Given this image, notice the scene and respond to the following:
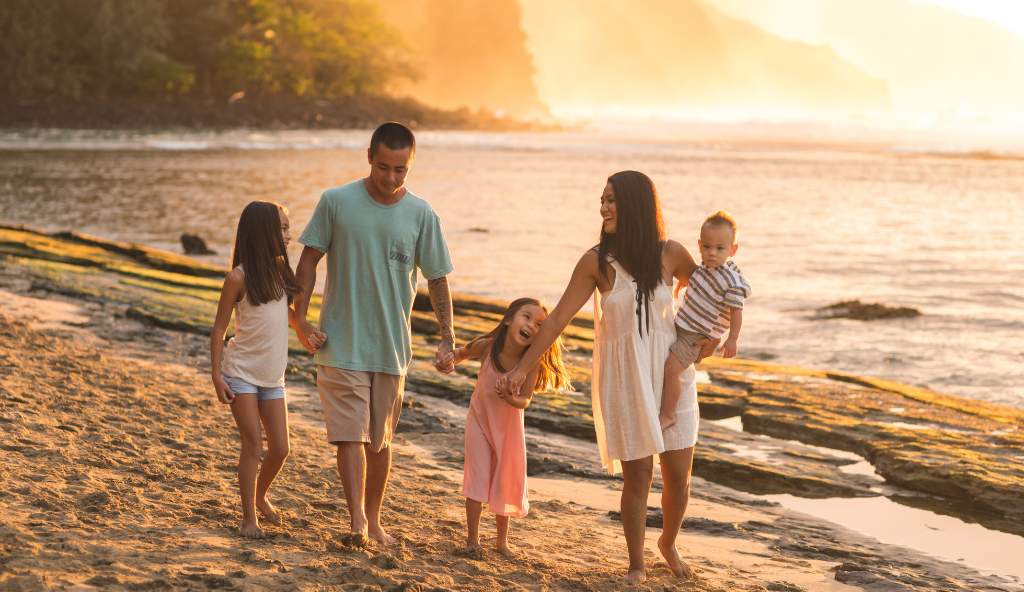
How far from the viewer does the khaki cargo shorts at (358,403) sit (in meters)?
4.52

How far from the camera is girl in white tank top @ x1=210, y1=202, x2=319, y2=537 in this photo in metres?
4.49

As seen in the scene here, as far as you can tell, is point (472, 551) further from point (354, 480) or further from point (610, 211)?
point (610, 211)

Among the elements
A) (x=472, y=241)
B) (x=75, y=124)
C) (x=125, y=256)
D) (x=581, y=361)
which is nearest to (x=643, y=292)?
(x=581, y=361)

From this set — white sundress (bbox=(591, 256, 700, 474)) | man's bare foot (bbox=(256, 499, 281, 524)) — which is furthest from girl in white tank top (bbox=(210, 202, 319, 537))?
white sundress (bbox=(591, 256, 700, 474))

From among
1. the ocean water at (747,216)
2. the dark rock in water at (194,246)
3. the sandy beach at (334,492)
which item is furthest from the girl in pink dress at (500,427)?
the dark rock in water at (194,246)

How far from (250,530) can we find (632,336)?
1.72 metres

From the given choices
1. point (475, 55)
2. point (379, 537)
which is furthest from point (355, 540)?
point (475, 55)

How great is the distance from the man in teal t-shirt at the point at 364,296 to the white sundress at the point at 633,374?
696 mm

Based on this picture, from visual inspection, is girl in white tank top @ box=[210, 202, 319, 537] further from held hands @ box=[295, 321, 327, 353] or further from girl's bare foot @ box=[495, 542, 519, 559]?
girl's bare foot @ box=[495, 542, 519, 559]

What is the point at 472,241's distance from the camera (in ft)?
71.3

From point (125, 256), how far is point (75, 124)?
52.5 m

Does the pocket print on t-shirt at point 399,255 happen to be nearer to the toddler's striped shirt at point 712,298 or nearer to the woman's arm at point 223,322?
the woman's arm at point 223,322

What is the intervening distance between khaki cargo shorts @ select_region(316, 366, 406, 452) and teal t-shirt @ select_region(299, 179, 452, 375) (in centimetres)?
5

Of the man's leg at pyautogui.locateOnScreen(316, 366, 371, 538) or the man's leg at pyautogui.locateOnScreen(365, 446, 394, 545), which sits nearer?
the man's leg at pyautogui.locateOnScreen(316, 366, 371, 538)
